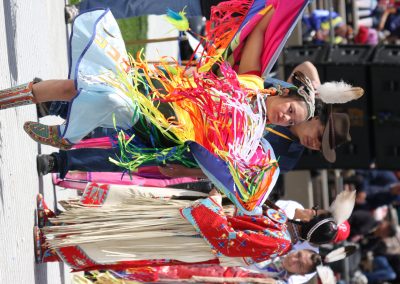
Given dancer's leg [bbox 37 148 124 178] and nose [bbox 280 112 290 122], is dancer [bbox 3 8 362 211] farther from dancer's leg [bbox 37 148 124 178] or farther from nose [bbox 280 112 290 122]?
dancer's leg [bbox 37 148 124 178]

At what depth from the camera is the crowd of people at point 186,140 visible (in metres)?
3.46

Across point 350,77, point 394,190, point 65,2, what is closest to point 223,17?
point 65,2

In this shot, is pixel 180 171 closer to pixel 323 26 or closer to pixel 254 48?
pixel 254 48

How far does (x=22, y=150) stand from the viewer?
4215 millimetres

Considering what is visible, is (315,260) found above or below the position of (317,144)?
below

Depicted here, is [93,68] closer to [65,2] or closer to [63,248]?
[63,248]

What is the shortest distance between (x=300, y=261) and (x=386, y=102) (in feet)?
8.89

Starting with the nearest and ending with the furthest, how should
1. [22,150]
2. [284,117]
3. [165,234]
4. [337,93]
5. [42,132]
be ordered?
1. [284,117]
2. [337,93]
3. [165,234]
4. [42,132]
5. [22,150]

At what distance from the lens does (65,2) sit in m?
5.89

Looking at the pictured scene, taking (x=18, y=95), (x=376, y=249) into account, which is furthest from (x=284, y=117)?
(x=376, y=249)

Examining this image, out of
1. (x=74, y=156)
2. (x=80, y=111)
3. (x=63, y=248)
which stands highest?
(x=80, y=111)

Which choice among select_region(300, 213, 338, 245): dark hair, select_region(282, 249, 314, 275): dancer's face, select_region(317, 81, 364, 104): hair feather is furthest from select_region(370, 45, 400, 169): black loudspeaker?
select_region(317, 81, 364, 104): hair feather

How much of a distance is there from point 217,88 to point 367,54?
14.2 ft

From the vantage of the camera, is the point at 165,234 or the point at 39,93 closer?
the point at 39,93
